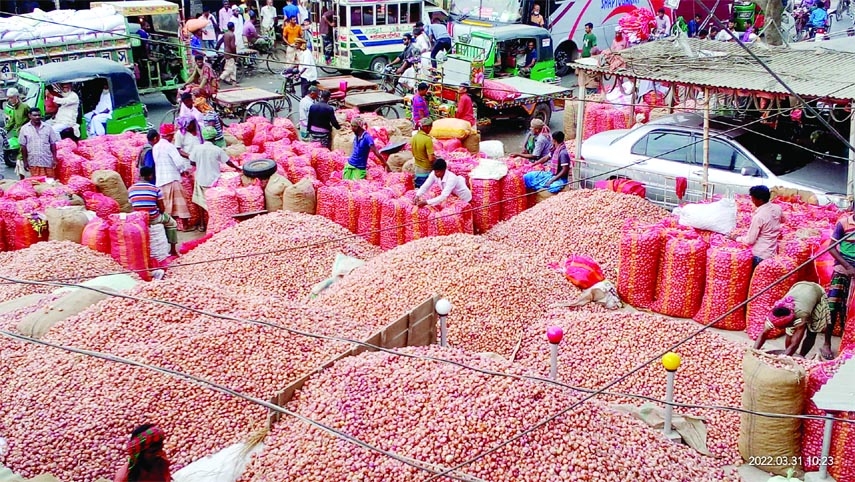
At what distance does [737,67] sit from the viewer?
34.8 ft

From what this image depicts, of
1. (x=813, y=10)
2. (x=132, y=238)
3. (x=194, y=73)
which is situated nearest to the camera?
(x=132, y=238)

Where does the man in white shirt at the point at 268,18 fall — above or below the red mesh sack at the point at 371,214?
above

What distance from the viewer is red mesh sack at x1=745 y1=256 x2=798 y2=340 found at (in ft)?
26.0

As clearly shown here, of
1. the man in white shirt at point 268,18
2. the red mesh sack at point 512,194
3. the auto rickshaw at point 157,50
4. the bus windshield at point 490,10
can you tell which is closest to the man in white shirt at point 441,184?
the red mesh sack at point 512,194

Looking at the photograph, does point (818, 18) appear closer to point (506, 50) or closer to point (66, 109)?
point (506, 50)

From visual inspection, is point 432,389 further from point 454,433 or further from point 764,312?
point 764,312

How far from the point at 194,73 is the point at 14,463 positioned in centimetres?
1249

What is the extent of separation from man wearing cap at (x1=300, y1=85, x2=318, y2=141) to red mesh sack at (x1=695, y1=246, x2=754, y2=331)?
709 centimetres

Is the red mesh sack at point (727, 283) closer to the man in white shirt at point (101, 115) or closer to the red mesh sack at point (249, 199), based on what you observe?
the red mesh sack at point (249, 199)

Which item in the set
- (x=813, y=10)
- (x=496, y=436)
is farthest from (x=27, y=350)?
(x=813, y=10)

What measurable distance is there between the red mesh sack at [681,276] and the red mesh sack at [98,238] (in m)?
5.58

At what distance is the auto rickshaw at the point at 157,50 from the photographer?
58.2 ft

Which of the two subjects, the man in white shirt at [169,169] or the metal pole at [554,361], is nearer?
the metal pole at [554,361]

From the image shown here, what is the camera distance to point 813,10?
25688 mm
